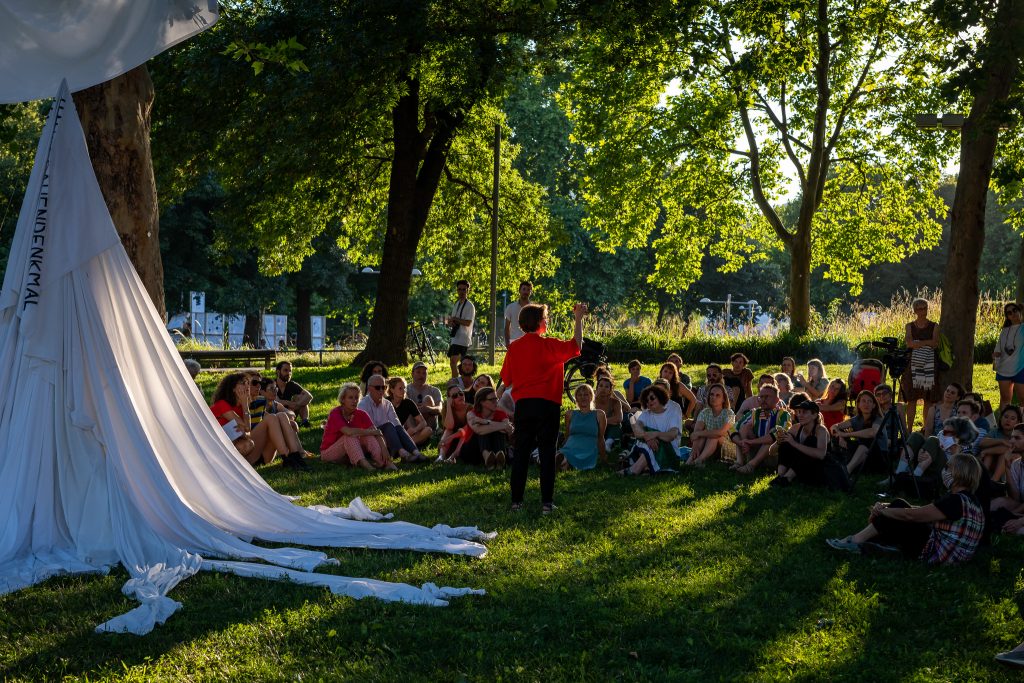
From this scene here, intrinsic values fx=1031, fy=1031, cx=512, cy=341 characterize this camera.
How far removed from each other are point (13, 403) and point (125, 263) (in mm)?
1303

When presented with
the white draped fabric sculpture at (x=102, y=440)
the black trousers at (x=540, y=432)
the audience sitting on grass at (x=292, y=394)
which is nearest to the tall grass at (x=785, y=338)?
the audience sitting on grass at (x=292, y=394)

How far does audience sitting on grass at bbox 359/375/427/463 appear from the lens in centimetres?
1222

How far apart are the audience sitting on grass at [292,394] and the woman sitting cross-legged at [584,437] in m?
4.35

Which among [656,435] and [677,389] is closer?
[656,435]

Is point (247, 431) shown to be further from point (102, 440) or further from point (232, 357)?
point (232, 357)

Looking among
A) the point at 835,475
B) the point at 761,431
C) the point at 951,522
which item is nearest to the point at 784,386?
the point at 761,431

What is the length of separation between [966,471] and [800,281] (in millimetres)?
21333

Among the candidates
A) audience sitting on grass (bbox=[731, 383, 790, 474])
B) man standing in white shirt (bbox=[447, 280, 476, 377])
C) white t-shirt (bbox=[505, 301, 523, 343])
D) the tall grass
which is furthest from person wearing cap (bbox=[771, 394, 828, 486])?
the tall grass

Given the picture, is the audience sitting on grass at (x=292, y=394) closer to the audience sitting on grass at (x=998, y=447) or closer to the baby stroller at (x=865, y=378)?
the baby stroller at (x=865, y=378)

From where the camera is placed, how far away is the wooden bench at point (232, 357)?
23438 millimetres

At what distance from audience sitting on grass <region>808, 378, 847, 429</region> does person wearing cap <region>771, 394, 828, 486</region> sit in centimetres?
213

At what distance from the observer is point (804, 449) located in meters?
Answer: 10.6

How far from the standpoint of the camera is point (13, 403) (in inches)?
286

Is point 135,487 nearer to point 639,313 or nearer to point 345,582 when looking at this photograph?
point 345,582
